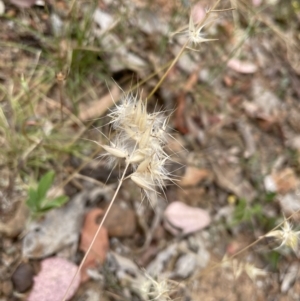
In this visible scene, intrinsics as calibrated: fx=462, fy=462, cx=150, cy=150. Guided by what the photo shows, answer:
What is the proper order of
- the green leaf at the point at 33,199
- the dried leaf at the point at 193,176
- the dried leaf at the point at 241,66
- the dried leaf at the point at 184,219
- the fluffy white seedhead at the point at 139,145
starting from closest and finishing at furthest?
1. the fluffy white seedhead at the point at 139,145
2. the green leaf at the point at 33,199
3. the dried leaf at the point at 184,219
4. the dried leaf at the point at 193,176
5. the dried leaf at the point at 241,66

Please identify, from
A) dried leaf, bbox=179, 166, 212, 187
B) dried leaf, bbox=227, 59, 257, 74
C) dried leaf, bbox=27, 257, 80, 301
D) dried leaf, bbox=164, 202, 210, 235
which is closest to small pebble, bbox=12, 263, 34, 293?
dried leaf, bbox=27, 257, 80, 301

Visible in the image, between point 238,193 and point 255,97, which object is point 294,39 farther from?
point 238,193

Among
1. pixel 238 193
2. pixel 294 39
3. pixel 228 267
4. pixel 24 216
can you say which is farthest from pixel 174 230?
pixel 294 39

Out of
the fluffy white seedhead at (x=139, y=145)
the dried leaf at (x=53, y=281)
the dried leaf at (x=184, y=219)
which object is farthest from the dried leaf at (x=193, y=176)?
the fluffy white seedhead at (x=139, y=145)

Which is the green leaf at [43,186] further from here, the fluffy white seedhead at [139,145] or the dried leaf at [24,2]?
the dried leaf at [24,2]

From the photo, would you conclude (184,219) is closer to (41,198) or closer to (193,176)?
(193,176)

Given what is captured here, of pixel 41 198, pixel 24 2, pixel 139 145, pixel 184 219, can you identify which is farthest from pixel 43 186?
pixel 24 2
